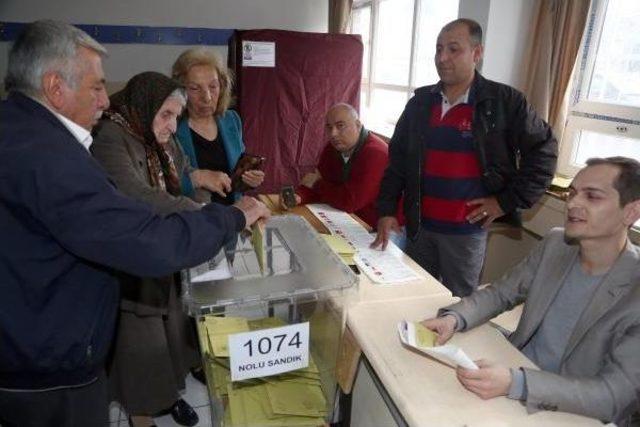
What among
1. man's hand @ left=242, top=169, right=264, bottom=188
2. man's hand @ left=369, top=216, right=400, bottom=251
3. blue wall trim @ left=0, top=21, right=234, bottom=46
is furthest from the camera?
blue wall trim @ left=0, top=21, right=234, bottom=46

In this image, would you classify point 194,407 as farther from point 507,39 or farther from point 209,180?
point 507,39

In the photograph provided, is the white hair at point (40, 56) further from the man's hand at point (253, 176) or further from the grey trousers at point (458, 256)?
the grey trousers at point (458, 256)

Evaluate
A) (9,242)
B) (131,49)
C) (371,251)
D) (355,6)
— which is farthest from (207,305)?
(355,6)

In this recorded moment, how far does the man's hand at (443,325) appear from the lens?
1211mm

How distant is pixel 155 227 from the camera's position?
3.21ft

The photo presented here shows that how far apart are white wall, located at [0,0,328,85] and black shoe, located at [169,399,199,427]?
3.71m

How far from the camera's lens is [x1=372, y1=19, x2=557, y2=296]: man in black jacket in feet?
6.17

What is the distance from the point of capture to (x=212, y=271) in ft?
4.09

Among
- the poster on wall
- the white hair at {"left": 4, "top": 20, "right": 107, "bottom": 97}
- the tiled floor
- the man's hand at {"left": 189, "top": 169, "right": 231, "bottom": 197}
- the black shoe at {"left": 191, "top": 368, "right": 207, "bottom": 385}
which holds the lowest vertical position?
the tiled floor

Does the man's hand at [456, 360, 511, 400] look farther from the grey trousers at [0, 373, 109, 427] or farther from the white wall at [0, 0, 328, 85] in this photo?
the white wall at [0, 0, 328, 85]

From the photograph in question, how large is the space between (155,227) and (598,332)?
3.57 ft

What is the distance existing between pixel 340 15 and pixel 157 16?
190cm

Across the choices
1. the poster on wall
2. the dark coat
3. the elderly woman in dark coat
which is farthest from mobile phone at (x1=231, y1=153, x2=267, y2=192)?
the poster on wall

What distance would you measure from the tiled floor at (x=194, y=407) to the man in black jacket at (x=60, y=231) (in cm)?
87
